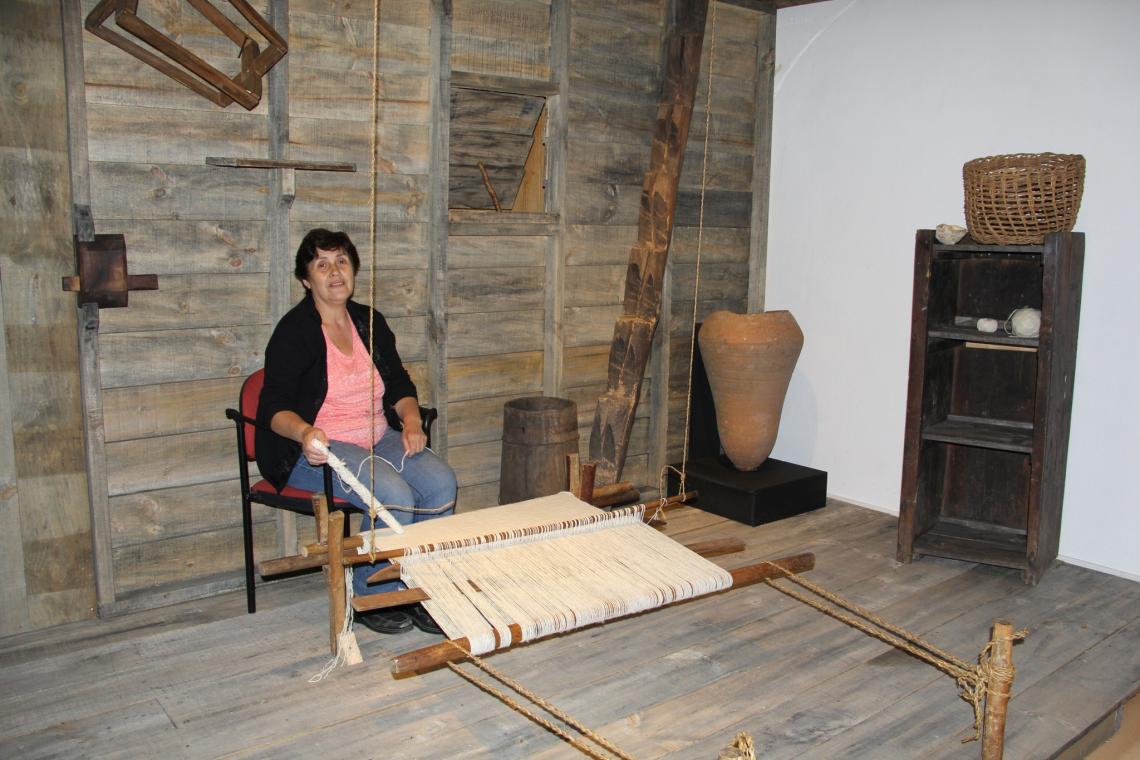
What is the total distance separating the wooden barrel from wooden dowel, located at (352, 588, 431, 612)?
138cm

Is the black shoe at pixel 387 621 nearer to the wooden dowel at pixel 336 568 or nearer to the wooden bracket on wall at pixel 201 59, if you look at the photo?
the wooden dowel at pixel 336 568

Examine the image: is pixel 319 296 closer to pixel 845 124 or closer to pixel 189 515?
pixel 189 515

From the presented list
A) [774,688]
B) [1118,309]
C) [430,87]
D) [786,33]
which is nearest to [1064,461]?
[1118,309]

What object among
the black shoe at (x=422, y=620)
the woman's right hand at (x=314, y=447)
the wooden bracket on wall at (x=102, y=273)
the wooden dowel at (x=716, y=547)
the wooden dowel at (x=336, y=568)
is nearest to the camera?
the wooden dowel at (x=336, y=568)

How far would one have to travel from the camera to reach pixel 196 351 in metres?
3.06

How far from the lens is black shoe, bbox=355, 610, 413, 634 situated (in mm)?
2945

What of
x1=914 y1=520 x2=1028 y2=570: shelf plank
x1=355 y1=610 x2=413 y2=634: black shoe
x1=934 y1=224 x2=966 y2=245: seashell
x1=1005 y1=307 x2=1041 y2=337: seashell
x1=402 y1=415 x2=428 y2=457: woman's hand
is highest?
x1=934 y1=224 x2=966 y2=245: seashell

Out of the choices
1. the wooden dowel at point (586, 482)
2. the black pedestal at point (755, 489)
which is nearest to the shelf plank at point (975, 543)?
the black pedestal at point (755, 489)

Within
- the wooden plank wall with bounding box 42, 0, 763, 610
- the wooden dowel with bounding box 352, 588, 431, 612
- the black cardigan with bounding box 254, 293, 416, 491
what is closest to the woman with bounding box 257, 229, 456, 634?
the black cardigan with bounding box 254, 293, 416, 491

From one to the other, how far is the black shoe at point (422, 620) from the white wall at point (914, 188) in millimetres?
2220

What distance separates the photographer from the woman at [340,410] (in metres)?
2.88

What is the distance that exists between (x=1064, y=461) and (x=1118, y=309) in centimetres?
58

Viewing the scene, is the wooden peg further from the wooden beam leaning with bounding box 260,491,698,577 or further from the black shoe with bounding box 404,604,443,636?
the black shoe with bounding box 404,604,443,636

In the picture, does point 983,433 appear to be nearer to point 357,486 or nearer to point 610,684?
point 610,684
